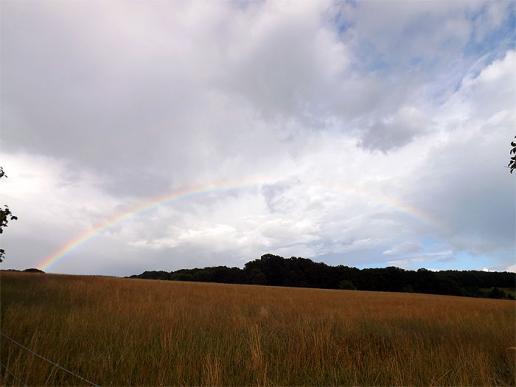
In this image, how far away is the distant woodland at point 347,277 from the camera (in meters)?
93.1

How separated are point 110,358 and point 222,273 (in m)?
102

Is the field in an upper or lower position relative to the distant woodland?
lower

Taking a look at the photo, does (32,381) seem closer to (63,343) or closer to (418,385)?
(63,343)

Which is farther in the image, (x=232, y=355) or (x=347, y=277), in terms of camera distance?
(x=347, y=277)

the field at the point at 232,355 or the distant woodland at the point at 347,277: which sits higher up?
the distant woodland at the point at 347,277

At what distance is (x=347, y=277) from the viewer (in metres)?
104

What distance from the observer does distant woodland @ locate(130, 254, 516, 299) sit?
9306 centimetres

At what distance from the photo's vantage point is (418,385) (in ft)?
15.9

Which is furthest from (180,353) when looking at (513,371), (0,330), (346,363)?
(513,371)

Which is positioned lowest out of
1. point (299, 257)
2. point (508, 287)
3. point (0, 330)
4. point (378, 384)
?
point (378, 384)

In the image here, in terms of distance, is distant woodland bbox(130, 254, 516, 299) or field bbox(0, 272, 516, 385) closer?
field bbox(0, 272, 516, 385)

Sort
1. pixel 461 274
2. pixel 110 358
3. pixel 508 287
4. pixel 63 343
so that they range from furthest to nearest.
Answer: pixel 461 274 → pixel 508 287 → pixel 63 343 → pixel 110 358

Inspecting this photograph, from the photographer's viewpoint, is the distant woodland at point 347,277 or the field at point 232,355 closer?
the field at point 232,355

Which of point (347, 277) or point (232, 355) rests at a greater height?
point (347, 277)
